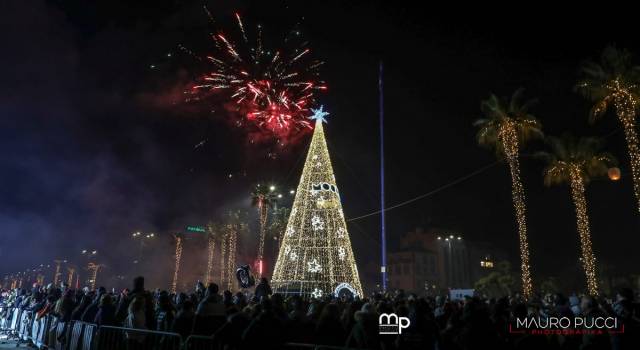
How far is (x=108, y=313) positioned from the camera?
10820mm

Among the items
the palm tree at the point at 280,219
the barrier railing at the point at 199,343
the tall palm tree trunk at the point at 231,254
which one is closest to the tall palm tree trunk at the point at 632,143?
the barrier railing at the point at 199,343

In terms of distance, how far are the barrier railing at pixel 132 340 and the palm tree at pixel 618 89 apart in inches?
998

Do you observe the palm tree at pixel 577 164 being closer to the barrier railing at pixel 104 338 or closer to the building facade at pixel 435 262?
the barrier railing at pixel 104 338

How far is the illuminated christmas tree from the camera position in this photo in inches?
1077

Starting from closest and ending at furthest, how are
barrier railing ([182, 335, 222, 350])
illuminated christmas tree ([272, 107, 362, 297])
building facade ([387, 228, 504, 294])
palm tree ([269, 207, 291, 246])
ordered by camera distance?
1. barrier railing ([182, 335, 222, 350])
2. illuminated christmas tree ([272, 107, 362, 297])
3. palm tree ([269, 207, 291, 246])
4. building facade ([387, 228, 504, 294])

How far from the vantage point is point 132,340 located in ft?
30.0

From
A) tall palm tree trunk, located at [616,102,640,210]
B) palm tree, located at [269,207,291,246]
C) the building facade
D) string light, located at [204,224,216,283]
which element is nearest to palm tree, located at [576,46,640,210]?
tall palm tree trunk, located at [616,102,640,210]

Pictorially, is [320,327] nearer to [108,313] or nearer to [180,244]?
[108,313]

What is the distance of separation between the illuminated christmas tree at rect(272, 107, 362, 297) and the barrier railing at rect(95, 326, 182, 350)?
17708 mm

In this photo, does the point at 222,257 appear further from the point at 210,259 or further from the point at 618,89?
the point at 618,89

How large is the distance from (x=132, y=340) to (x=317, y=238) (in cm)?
1869

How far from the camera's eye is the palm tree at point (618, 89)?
77.5 feet

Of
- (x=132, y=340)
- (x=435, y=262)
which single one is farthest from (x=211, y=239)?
(x=132, y=340)

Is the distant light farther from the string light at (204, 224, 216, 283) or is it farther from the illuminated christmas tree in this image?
the string light at (204, 224, 216, 283)
